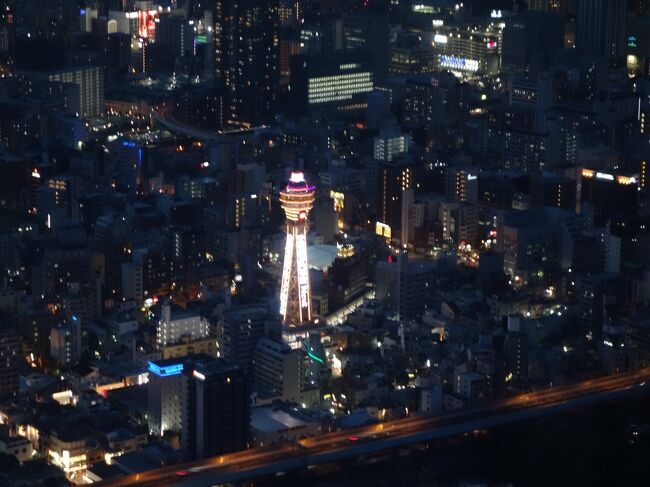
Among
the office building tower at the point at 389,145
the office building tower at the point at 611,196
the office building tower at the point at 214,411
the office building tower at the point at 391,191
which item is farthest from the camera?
the office building tower at the point at 389,145

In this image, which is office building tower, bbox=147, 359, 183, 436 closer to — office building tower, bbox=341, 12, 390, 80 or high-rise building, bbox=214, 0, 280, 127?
high-rise building, bbox=214, 0, 280, 127

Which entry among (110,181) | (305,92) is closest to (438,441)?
(110,181)

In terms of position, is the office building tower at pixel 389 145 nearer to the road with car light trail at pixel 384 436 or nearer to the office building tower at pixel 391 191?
the office building tower at pixel 391 191

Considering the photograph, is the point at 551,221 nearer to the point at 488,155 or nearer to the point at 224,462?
the point at 488,155

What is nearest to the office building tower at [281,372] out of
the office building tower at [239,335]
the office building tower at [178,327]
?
the office building tower at [239,335]

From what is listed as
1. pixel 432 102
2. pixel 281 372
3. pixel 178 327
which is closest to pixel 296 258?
pixel 178 327

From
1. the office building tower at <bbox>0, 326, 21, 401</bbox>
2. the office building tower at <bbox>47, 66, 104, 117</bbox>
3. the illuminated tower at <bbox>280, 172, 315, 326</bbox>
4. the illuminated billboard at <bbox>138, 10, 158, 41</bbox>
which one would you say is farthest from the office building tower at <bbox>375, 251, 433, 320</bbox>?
the illuminated billboard at <bbox>138, 10, 158, 41</bbox>
